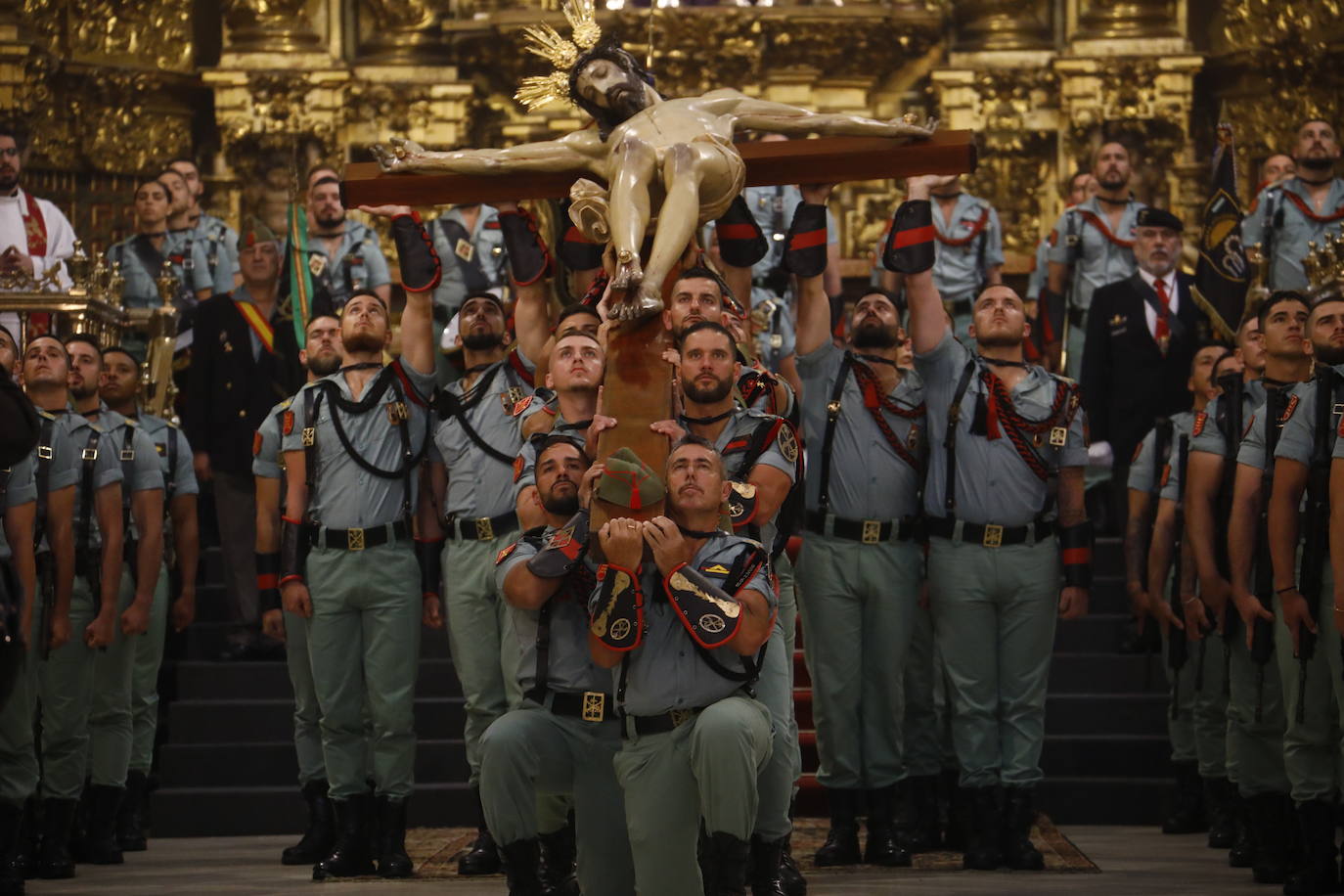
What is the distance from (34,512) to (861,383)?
3109 mm

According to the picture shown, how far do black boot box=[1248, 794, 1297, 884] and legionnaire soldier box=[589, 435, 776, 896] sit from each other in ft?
8.43

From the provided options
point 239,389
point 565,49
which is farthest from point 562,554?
point 239,389

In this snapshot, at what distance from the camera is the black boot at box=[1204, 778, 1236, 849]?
882cm

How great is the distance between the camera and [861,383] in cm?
866

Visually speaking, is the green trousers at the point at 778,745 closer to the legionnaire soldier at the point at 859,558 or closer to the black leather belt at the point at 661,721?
the black leather belt at the point at 661,721

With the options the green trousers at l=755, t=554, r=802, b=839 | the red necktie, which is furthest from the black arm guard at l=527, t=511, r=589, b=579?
the red necktie

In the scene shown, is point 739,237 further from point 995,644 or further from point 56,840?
point 56,840

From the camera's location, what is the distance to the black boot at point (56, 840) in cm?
848

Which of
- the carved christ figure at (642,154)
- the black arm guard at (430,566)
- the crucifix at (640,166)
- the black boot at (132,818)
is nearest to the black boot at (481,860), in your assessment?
the black arm guard at (430,566)

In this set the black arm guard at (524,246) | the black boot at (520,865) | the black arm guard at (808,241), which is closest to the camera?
the black boot at (520,865)

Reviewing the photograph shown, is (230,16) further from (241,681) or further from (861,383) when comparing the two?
(861,383)

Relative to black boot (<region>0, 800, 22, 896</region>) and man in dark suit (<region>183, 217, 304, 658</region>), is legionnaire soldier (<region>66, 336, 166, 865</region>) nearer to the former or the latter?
black boot (<region>0, 800, 22, 896</region>)

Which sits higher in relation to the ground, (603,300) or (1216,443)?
(603,300)

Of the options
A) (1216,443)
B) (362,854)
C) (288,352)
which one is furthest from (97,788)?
(1216,443)
